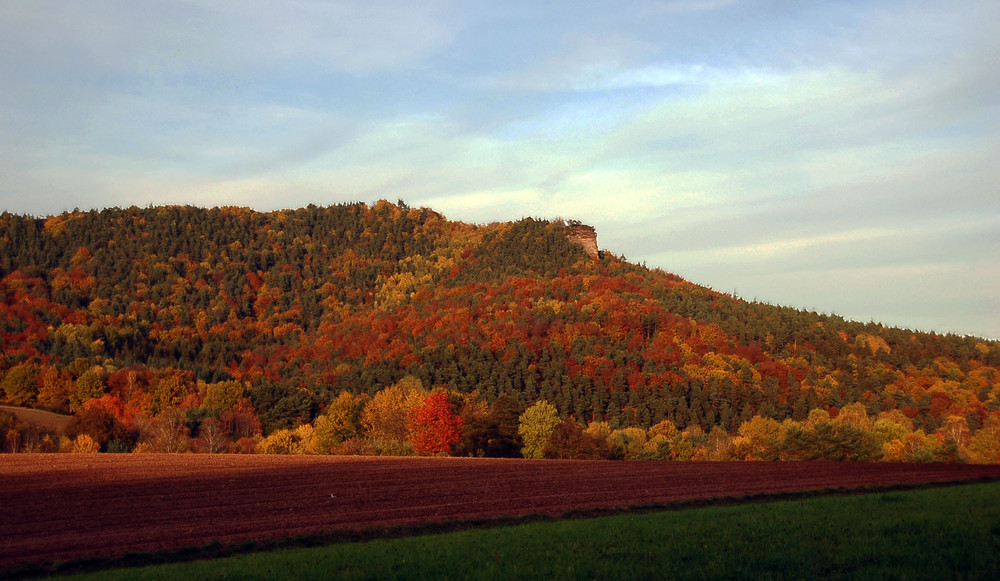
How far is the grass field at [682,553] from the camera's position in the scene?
1345 centimetres

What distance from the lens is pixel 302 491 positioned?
33594mm

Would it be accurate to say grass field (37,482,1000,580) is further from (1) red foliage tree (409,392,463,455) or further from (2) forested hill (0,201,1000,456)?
(2) forested hill (0,201,1000,456)

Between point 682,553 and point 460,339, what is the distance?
111 meters

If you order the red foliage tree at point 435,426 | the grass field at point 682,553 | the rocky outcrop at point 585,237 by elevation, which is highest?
the rocky outcrop at point 585,237

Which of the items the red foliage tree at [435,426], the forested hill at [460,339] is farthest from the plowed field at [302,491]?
the forested hill at [460,339]

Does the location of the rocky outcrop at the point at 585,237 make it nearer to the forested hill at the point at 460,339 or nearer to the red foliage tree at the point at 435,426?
the forested hill at the point at 460,339

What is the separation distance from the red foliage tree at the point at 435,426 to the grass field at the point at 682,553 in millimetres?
52510

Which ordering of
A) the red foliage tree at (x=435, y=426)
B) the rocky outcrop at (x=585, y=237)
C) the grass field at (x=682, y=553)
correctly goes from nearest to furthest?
1. the grass field at (x=682, y=553)
2. the red foliage tree at (x=435, y=426)
3. the rocky outcrop at (x=585, y=237)

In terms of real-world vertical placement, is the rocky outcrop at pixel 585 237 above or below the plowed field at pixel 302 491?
above

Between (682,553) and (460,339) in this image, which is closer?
(682,553)

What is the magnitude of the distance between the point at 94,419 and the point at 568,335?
69.9m

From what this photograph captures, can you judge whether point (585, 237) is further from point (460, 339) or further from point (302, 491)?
point (302, 491)

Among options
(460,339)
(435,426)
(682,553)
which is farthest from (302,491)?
(460,339)

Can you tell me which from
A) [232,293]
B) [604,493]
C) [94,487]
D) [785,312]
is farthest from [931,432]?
[232,293]
